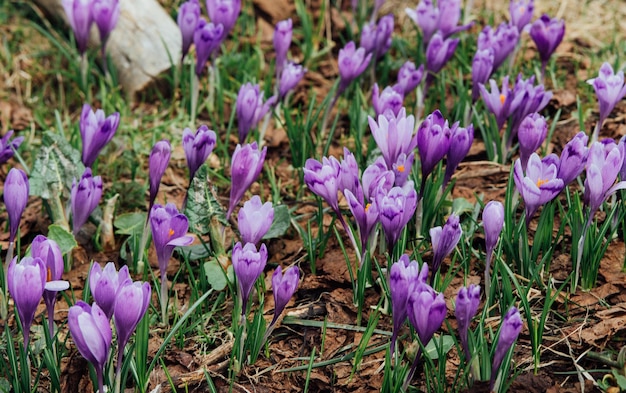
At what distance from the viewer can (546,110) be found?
3408mm

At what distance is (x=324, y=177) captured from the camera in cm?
232

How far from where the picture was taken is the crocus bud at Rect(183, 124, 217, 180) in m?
2.56

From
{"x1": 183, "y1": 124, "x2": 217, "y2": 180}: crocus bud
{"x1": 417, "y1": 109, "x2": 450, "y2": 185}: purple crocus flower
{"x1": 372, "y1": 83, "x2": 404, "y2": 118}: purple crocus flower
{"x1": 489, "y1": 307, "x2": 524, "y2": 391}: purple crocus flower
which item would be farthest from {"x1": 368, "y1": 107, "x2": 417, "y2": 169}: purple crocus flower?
{"x1": 489, "y1": 307, "x2": 524, "y2": 391}: purple crocus flower

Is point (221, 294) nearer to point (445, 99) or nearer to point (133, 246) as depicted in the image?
point (133, 246)

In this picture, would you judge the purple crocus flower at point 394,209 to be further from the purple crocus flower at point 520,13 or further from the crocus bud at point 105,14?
the crocus bud at point 105,14

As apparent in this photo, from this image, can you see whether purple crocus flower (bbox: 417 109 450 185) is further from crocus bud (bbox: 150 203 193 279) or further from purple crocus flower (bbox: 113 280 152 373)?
purple crocus flower (bbox: 113 280 152 373)

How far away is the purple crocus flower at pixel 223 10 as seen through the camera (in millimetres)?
3373

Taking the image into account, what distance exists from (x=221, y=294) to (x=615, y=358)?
110 cm

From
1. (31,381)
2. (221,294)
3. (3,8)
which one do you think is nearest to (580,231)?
(221,294)

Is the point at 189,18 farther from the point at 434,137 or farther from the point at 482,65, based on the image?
the point at 434,137

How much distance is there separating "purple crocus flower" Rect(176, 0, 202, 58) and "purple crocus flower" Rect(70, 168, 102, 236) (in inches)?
37.4

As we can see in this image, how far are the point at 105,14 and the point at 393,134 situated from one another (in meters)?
1.50

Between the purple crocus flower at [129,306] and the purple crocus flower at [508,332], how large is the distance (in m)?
0.82

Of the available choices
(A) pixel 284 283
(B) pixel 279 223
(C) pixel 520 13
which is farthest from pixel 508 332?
(C) pixel 520 13
